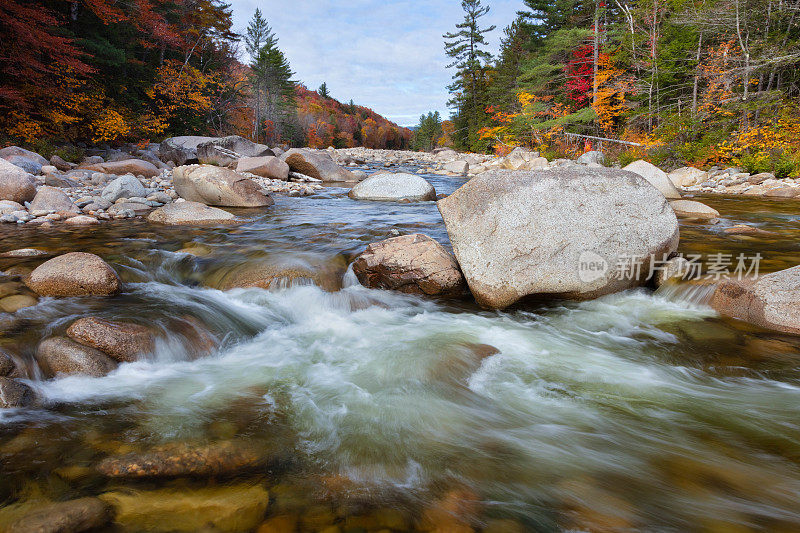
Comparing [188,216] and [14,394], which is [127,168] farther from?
[14,394]

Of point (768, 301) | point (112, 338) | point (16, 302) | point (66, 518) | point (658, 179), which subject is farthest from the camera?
point (658, 179)

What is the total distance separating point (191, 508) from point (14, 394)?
171cm

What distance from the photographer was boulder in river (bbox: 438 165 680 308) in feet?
13.9

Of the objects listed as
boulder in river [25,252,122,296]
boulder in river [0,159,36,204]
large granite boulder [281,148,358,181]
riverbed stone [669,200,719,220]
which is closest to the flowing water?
boulder in river [25,252,122,296]

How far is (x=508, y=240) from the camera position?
13.9 ft

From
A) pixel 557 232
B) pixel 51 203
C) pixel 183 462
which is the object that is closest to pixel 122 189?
pixel 51 203

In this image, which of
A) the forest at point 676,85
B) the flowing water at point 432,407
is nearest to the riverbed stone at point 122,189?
the flowing water at point 432,407

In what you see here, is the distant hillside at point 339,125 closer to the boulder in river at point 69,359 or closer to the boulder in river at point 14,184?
the boulder in river at point 14,184

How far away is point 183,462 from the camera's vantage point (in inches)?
78.7

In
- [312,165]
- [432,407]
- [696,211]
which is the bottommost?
[432,407]

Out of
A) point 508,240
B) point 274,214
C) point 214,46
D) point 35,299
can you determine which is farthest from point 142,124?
point 508,240

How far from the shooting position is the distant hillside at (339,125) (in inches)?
2124

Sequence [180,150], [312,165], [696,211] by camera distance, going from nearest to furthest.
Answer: [696,211], [180,150], [312,165]

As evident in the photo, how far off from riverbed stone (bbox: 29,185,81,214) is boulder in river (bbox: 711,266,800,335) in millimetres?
11337
